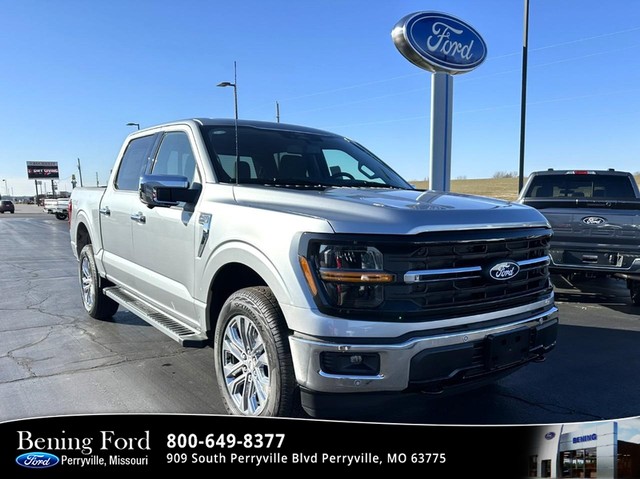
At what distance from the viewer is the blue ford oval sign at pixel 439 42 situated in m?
9.88

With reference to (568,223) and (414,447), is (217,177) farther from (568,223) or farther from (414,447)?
(568,223)

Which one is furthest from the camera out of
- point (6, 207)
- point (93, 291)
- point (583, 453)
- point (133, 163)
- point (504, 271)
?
point (6, 207)

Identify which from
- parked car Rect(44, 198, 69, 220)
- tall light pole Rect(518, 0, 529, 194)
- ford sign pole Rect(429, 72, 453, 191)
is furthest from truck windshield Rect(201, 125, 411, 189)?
parked car Rect(44, 198, 69, 220)

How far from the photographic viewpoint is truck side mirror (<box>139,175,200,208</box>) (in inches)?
143

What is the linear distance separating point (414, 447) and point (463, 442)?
0.78ft

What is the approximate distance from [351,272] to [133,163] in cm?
349

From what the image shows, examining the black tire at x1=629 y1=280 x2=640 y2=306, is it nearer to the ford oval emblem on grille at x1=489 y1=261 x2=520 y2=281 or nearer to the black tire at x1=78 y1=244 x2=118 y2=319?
the ford oval emblem on grille at x1=489 y1=261 x2=520 y2=281

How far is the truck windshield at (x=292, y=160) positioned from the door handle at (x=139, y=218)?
94 cm

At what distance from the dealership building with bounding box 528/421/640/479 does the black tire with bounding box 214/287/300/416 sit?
1.20m

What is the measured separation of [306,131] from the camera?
15.8ft

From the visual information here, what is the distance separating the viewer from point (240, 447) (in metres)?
2.66

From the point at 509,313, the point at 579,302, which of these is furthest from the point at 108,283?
the point at 579,302

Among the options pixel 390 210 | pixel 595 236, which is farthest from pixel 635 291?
pixel 390 210

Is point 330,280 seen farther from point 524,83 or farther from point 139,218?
point 524,83
